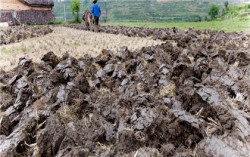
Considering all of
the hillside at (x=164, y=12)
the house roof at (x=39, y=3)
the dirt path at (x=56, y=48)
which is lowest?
the dirt path at (x=56, y=48)

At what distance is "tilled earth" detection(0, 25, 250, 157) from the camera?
1791 millimetres

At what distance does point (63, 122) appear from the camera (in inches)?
95.1

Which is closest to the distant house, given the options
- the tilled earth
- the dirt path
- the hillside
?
the hillside

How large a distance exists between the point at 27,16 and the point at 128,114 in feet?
117

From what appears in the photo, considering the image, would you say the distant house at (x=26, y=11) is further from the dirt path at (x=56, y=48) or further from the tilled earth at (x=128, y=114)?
the tilled earth at (x=128, y=114)

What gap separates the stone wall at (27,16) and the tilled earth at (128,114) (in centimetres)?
2995

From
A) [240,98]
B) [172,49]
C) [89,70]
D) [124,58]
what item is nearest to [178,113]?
[240,98]

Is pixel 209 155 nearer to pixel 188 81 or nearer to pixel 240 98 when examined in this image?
pixel 240 98

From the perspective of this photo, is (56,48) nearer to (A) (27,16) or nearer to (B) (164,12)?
(A) (27,16)

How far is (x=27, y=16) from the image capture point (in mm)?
31125

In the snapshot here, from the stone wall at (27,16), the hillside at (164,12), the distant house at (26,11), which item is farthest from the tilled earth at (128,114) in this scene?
the hillside at (164,12)

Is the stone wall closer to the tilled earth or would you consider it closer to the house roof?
the house roof

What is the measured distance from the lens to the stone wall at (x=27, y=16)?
2782 cm

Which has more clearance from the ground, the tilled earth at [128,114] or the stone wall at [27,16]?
the stone wall at [27,16]
